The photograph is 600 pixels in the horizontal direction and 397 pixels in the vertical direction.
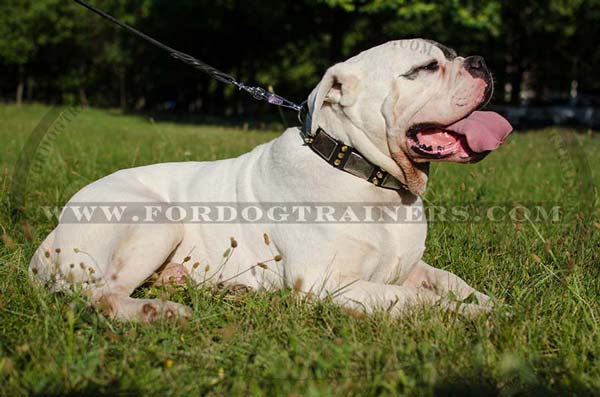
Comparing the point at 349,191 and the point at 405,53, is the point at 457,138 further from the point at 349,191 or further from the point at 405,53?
the point at 349,191

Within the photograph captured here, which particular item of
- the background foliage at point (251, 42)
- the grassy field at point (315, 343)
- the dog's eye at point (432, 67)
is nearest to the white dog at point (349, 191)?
the dog's eye at point (432, 67)

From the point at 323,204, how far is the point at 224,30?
82.2ft

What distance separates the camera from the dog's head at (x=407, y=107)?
9.79 feet

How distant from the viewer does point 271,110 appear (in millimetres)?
35062

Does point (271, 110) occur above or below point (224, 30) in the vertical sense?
below

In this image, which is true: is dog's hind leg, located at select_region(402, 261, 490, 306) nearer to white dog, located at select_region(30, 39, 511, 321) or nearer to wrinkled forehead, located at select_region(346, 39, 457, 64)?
white dog, located at select_region(30, 39, 511, 321)

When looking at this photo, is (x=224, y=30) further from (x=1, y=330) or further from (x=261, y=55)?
(x=1, y=330)

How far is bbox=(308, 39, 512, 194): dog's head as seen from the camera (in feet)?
9.79

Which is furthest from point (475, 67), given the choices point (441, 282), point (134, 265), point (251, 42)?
point (251, 42)

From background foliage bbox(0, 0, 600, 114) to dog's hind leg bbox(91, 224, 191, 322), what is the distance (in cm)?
1120

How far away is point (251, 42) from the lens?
27.4 meters

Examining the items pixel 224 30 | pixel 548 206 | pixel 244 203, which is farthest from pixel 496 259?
pixel 224 30

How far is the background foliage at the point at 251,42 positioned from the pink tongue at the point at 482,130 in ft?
34.0

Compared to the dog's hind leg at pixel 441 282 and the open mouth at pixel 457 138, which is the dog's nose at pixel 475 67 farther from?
the dog's hind leg at pixel 441 282
